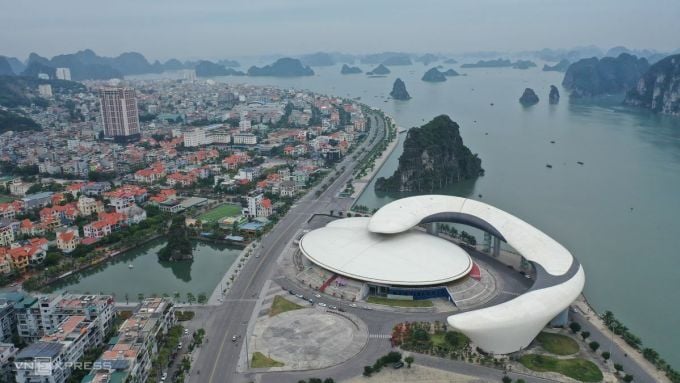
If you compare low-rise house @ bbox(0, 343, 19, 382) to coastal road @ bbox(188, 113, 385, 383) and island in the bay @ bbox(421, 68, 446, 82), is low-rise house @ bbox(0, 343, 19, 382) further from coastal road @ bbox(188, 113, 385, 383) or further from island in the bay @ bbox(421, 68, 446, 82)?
island in the bay @ bbox(421, 68, 446, 82)

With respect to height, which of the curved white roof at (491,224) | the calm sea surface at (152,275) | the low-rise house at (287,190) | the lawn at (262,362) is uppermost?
the curved white roof at (491,224)

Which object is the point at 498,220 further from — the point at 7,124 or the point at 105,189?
the point at 7,124

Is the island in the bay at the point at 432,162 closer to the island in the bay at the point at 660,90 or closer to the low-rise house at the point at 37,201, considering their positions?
the low-rise house at the point at 37,201

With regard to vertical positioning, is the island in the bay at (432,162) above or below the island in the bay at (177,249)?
above

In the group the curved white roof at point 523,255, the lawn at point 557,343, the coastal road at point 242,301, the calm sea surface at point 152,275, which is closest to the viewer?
the coastal road at point 242,301

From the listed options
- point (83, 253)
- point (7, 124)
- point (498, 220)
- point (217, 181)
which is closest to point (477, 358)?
point (498, 220)

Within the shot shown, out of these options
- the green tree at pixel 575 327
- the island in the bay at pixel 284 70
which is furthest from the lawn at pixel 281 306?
the island in the bay at pixel 284 70

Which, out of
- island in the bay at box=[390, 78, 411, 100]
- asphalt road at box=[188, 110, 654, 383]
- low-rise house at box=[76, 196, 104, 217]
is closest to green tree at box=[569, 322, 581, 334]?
asphalt road at box=[188, 110, 654, 383]
